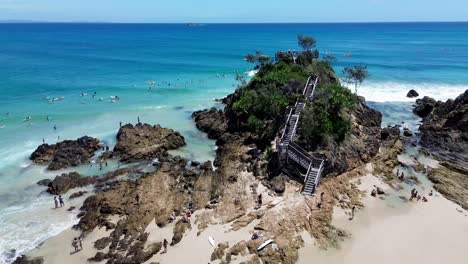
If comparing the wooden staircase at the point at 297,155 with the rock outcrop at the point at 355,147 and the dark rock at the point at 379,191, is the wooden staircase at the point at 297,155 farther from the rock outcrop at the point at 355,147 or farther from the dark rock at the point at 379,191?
the dark rock at the point at 379,191

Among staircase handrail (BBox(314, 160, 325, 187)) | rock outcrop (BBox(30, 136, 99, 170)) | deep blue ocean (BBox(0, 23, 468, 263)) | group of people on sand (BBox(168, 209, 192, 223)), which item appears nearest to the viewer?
group of people on sand (BBox(168, 209, 192, 223))

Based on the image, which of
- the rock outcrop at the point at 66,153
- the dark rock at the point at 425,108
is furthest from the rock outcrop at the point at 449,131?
the rock outcrop at the point at 66,153

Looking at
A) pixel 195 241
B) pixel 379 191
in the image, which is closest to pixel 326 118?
pixel 379 191

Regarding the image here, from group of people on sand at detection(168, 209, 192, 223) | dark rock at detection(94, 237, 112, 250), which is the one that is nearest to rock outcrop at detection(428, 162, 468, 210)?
group of people on sand at detection(168, 209, 192, 223)

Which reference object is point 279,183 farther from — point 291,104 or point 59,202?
point 59,202

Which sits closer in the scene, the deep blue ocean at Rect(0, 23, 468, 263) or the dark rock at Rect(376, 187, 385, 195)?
the dark rock at Rect(376, 187, 385, 195)

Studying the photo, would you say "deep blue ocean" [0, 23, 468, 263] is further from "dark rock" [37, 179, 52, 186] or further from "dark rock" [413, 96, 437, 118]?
"dark rock" [413, 96, 437, 118]
